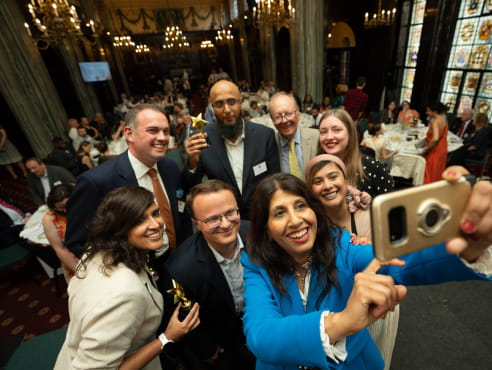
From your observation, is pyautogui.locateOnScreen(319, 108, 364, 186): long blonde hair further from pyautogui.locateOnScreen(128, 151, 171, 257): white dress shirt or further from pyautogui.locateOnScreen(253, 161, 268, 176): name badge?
pyautogui.locateOnScreen(128, 151, 171, 257): white dress shirt

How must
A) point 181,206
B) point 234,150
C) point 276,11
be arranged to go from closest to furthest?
1. point 181,206
2. point 234,150
3. point 276,11

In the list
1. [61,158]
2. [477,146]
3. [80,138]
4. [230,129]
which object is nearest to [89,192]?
[230,129]

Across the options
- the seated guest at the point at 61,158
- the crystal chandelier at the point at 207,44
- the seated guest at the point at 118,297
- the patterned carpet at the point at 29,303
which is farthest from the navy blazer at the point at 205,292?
the crystal chandelier at the point at 207,44

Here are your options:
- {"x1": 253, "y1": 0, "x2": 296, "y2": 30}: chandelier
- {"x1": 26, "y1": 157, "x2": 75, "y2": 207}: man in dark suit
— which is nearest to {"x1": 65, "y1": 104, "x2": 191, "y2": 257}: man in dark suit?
{"x1": 26, "y1": 157, "x2": 75, "y2": 207}: man in dark suit

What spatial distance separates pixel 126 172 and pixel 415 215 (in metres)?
1.79

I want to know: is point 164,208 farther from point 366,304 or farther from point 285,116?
point 366,304

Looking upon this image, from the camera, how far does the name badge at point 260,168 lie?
2.20 meters

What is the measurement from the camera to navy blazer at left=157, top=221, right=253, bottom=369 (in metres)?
1.40

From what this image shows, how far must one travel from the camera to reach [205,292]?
1413 mm

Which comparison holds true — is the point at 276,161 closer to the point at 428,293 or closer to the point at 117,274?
the point at 117,274

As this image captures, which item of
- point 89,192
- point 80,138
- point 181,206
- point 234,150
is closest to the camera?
point 89,192

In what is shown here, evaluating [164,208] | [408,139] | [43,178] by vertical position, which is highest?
[164,208]

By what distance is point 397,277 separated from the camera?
861 mm

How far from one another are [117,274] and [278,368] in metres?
0.86
